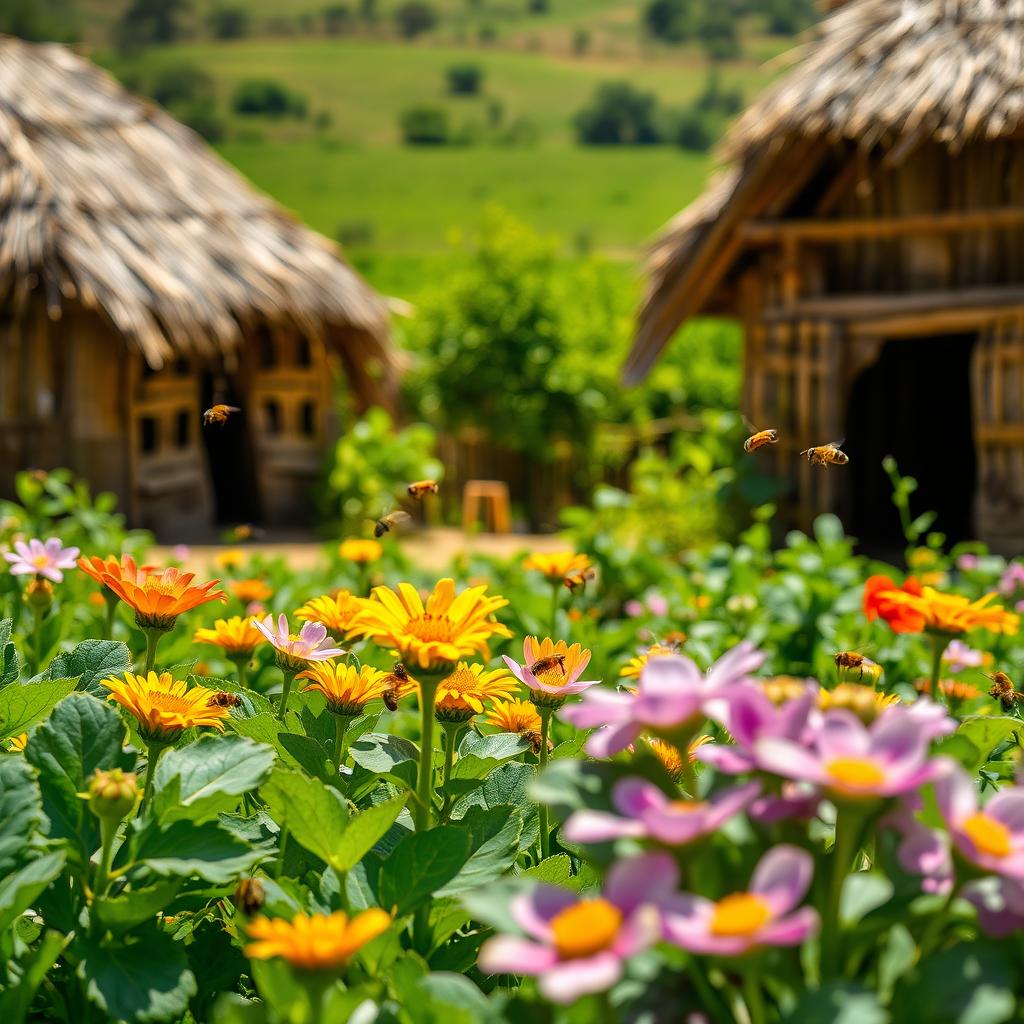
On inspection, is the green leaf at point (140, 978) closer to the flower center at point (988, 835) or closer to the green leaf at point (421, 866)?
the green leaf at point (421, 866)

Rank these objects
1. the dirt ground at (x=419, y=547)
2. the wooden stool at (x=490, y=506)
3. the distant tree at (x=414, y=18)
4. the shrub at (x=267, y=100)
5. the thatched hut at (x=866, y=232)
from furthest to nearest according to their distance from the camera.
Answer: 1. the distant tree at (x=414, y=18)
2. the shrub at (x=267, y=100)
3. the wooden stool at (x=490, y=506)
4. the dirt ground at (x=419, y=547)
5. the thatched hut at (x=866, y=232)

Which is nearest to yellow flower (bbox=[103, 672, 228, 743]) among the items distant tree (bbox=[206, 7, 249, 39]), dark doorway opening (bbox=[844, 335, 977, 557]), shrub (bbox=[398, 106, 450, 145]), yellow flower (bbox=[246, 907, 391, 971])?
yellow flower (bbox=[246, 907, 391, 971])

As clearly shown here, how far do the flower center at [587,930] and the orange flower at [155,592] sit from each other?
2.43 feet

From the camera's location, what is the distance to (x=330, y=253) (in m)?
11.6

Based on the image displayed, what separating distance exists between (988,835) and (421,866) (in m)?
0.48

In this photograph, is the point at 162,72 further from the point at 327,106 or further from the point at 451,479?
the point at 451,479

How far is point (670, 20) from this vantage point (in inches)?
3319

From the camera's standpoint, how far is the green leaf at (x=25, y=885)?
101 cm

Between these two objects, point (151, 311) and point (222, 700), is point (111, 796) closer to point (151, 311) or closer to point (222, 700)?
point (222, 700)

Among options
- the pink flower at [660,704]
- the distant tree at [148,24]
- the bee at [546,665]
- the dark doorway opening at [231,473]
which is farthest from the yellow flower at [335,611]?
the distant tree at [148,24]

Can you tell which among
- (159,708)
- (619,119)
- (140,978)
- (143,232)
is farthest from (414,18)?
(140,978)

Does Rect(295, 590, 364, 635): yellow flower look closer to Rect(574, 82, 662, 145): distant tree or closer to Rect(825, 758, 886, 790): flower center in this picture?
Rect(825, 758, 886, 790): flower center

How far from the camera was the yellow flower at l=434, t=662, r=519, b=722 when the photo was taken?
4.66 ft

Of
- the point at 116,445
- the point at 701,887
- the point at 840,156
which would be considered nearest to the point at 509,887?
the point at 701,887
